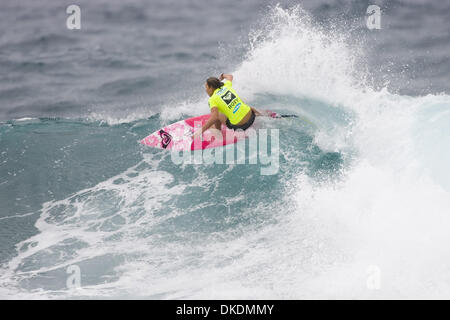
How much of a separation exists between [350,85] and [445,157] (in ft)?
8.28

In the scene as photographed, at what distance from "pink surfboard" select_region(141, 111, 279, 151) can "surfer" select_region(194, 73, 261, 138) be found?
0.14m

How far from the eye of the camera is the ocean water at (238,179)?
6914mm

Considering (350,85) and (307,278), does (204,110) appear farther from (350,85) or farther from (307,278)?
(307,278)

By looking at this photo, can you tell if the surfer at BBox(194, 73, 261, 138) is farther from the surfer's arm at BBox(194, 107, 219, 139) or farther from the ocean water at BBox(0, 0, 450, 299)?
the ocean water at BBox(0, 0, 450, 299)

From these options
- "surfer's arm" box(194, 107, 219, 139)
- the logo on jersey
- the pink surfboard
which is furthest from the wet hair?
the pink surfboard

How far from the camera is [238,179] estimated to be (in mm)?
8938

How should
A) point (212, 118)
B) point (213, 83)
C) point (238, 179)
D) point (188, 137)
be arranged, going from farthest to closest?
point (188, 137) → point (238, 179) → point (212, 118) → point (213, 83)

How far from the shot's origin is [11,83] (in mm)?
13250

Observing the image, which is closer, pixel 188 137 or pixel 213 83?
pixel 213 83

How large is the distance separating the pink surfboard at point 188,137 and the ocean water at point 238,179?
0.77ft

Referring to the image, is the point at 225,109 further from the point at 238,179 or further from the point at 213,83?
the point at 238,179

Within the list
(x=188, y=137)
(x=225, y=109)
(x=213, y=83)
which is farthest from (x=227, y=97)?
(x=188, y=137)

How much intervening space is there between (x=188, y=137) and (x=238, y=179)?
47.6 inches

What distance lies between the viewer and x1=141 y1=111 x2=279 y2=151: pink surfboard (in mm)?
9297
